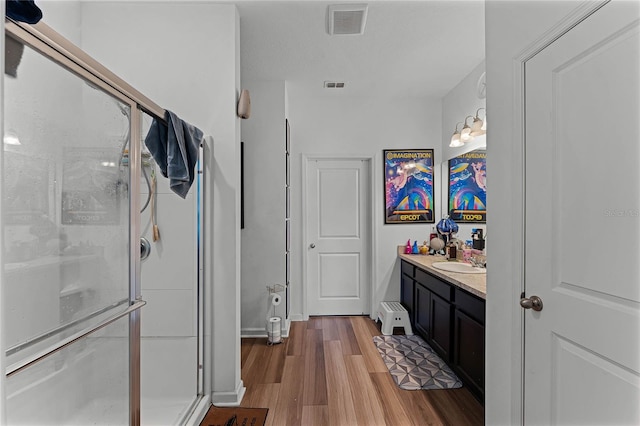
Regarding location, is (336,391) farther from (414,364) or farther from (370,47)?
(370,47)

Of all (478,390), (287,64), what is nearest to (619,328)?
(478,390)

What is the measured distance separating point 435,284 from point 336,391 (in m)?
1.17

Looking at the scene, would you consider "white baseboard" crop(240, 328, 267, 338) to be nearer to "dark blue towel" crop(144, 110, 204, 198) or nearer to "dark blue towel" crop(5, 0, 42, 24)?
"dark blue towel" crop(144, 110, 204, 198)

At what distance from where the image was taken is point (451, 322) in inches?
96.6

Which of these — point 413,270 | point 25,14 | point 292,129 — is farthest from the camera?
point 292,129

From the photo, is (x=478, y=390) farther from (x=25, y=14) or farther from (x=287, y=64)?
(x=287, y=64)

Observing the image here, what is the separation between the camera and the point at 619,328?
3.16ft

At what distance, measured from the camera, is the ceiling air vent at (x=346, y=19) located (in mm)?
2115

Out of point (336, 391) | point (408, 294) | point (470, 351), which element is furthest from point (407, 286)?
point (336, 391)

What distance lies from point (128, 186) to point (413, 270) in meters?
2.74

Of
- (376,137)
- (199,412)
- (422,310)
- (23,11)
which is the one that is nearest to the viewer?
(23,11)

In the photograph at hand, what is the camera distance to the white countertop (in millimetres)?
2021

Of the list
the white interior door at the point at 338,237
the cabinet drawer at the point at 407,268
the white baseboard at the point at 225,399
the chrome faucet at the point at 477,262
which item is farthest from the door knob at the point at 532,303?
the white interior door at the point at 338,237

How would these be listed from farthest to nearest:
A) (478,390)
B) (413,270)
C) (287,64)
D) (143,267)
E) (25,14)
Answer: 1. (413,270)
2. (287,64)
3. (478,390)
4. (143,267)
5. (25,14)
